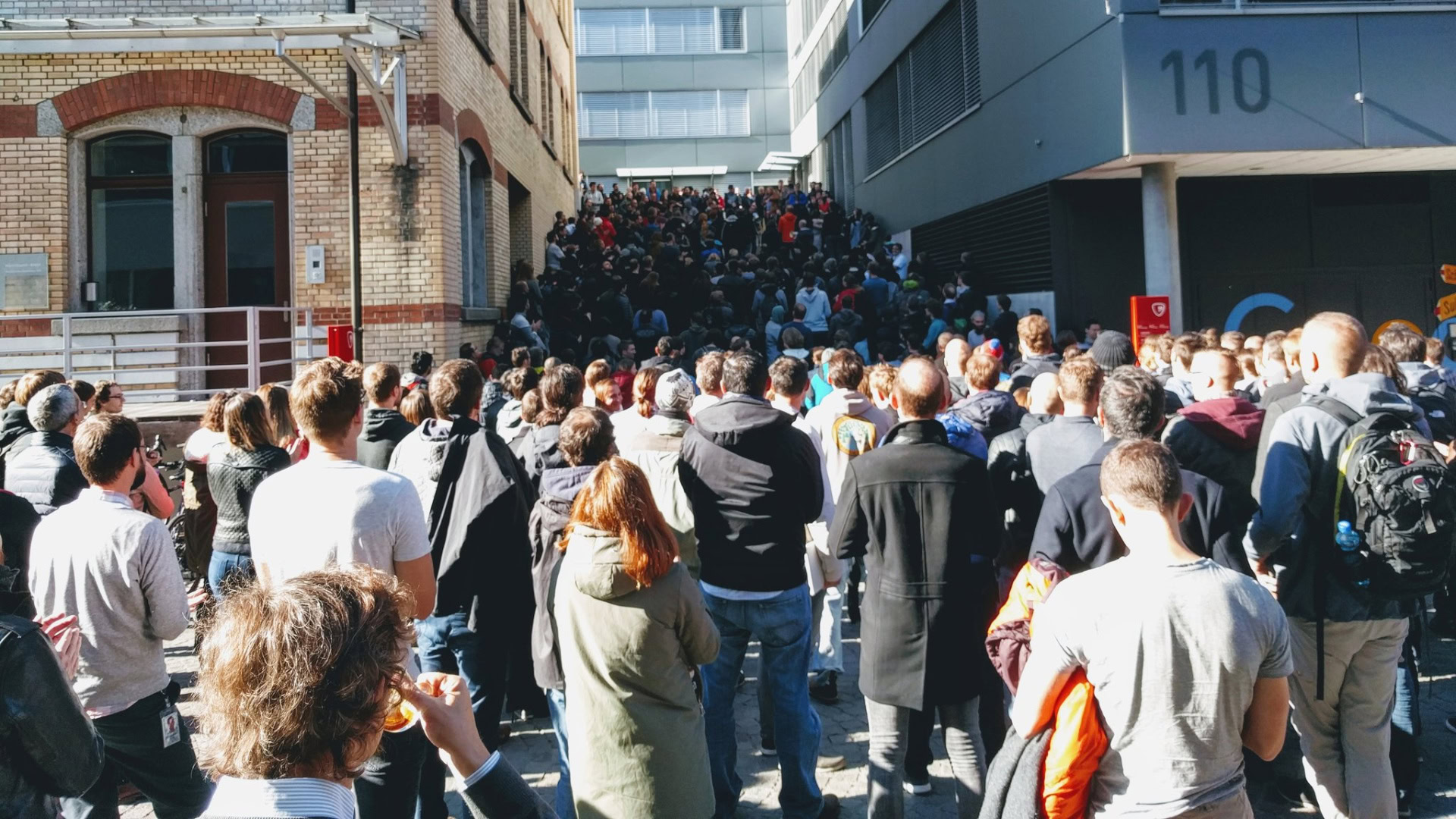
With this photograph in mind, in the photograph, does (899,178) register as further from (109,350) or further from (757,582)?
(757,582)

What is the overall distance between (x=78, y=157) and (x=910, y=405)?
39.2ft

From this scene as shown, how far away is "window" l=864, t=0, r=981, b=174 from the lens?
61.1 feet

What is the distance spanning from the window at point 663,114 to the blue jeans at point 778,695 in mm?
37219

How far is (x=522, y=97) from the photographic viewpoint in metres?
19.0

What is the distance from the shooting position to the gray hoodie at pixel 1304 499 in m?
4.02

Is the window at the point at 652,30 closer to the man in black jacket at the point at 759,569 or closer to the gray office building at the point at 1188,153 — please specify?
the gray office building at the point at 1188,153

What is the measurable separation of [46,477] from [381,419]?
1.70m

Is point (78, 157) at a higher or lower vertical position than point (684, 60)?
lower

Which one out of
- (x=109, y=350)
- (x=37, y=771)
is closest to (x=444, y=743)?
(x=37, y=771)

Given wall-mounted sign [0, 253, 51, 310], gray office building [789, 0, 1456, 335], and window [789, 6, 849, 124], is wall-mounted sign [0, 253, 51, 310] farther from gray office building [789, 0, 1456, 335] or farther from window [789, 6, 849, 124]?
window [789, 6, 849, 124]

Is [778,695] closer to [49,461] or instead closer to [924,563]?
[924,563]

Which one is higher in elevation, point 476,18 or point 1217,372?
point 476,18

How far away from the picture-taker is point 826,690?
6.28 m

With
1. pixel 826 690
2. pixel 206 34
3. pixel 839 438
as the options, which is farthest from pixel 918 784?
pixel 206 34
